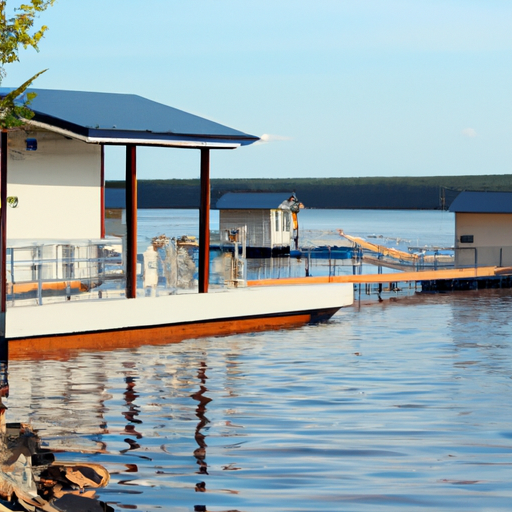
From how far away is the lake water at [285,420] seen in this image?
9.90 m

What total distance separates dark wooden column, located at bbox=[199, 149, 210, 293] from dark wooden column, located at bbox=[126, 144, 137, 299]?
6.05 feet

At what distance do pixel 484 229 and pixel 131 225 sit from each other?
26353 millimetres

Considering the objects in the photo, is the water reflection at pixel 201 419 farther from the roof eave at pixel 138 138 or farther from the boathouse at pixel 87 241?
the roof eave at pixel 138 138

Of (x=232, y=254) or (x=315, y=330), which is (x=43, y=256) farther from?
(x=315, y=330)

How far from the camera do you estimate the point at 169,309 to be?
842 inches

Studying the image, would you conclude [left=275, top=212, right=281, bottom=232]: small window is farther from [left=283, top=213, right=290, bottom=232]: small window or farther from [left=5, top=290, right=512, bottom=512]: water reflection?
[left=5, top=290, right=512, bottom=512]: water reflection

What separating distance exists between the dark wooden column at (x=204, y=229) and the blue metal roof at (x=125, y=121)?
2.54 ft

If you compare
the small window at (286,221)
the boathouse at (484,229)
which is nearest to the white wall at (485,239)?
the boathouse at (484,229)

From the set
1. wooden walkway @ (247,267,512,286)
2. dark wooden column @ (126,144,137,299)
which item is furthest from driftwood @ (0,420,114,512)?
wooden walkway @ (247,267,512,286)

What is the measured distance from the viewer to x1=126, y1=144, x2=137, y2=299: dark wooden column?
813 inches

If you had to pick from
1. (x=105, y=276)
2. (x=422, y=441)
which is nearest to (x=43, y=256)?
(x=105, y=276)

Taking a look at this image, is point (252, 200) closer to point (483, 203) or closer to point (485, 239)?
point (483, 203)

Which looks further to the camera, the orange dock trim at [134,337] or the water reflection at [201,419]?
the orange dock trim at [134,337]

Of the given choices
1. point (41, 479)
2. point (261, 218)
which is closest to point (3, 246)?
point (41, 479)
